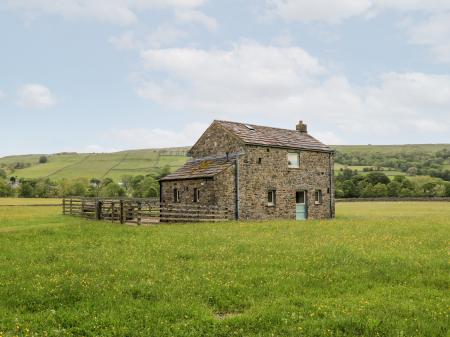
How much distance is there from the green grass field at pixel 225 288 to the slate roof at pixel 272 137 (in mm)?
18121

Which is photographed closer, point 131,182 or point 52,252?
point 52,252

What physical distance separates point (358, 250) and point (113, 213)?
2010 cm

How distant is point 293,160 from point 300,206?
4.43m

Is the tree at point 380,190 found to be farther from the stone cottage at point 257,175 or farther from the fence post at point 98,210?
the fence post at point 98,210

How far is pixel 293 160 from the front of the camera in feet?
127

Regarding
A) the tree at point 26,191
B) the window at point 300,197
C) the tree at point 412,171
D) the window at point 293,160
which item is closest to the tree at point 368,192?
the tree at point 412,171

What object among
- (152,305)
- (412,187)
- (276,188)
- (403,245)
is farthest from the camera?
(412,187)

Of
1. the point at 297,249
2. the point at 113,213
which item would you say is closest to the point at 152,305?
the point at 297,249

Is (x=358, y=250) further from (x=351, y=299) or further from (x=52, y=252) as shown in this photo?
(x=52, y=252)

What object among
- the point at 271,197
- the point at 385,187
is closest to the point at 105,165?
the point at 385,187

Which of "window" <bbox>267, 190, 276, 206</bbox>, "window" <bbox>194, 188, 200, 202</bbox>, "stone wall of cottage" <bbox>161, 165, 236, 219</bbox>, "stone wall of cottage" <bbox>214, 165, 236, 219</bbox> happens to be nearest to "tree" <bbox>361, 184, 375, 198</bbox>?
"window" <bbox>267, 190, 276, 206</bbox>

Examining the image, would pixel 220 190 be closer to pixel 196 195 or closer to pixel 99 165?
pixel 196 195

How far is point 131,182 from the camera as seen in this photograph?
408 ft

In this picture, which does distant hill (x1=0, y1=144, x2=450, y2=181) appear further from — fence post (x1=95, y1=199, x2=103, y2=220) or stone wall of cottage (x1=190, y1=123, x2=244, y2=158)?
fence post (x1=95, y1=199, x2=103, y2=220)
